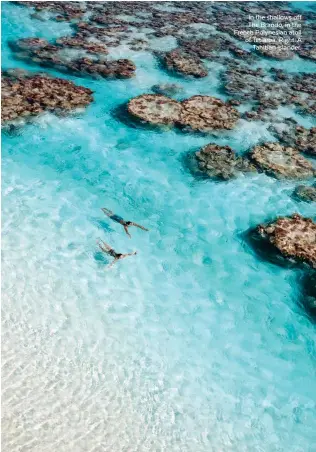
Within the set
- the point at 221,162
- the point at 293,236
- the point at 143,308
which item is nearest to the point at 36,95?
the point at 221,162

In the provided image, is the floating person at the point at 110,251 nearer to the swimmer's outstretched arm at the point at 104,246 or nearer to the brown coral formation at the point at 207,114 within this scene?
the swimmer's outstretched arm at the point at 104,246

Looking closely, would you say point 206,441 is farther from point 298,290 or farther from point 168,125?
point 168,125

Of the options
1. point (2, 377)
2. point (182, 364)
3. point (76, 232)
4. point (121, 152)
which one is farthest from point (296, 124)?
point (2, 377)

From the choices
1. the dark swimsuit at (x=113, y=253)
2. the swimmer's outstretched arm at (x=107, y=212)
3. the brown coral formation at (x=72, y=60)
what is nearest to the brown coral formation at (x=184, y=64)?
the brown coral formation at (x=72, y=60)

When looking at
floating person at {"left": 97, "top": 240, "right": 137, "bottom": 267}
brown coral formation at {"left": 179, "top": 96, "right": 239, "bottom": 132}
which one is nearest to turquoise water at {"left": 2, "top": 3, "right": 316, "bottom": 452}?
floating person at {"left": 97, "top": 240, "right": 137, "bottom": 267}

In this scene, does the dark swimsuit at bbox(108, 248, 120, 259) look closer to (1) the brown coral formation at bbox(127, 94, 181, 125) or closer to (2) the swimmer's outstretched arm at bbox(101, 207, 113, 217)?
(2) the swimmer's outstretched arm at bbox(101, 207, 113, 217)

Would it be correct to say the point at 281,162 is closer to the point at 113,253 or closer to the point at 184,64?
the point at 113,253
